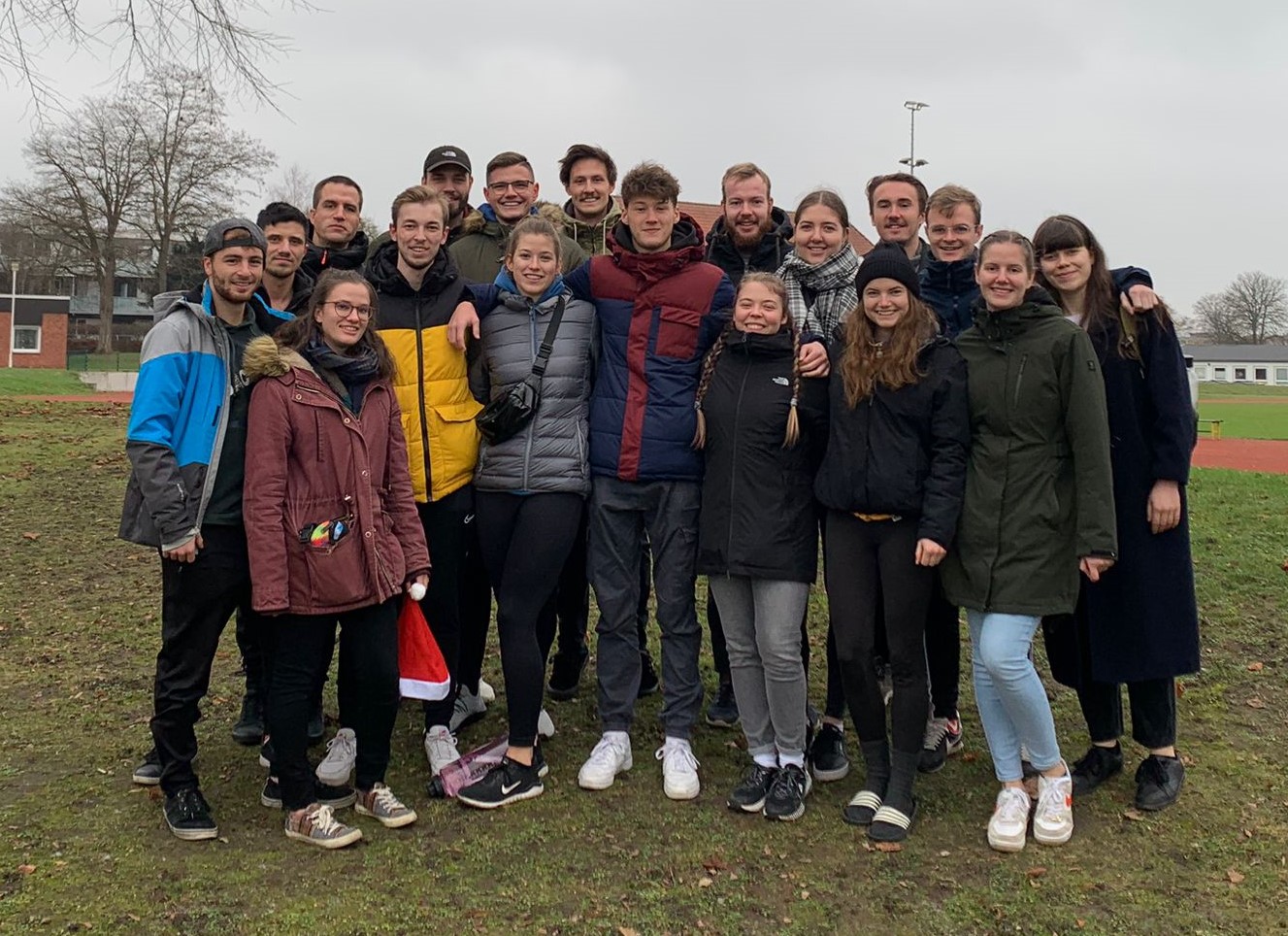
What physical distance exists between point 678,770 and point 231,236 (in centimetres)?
272

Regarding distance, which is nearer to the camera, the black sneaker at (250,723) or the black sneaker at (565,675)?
the black sneaker at (250,723)

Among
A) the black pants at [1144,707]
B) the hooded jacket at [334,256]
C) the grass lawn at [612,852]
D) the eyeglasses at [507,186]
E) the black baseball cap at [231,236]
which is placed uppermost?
the eyeglasses at [507,186]

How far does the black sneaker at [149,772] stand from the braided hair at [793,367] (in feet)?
8.52

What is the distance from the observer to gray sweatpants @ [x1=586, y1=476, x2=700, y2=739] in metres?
4.28

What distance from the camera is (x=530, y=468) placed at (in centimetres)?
423

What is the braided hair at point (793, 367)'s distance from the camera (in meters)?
4.04

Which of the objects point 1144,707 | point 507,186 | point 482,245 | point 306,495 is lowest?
point 1144,707

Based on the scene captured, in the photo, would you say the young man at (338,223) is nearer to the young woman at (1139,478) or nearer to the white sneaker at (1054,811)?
the young woman at (1139,478)

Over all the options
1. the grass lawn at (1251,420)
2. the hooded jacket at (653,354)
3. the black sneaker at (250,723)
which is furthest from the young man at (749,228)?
the grass lawn at (1251,420)

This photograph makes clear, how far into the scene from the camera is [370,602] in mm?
3826

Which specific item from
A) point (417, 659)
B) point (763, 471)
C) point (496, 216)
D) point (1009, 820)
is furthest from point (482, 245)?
point (1009, 820)

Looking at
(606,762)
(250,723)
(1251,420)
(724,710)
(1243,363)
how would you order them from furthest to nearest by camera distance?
(1243,363)
(1251,420)
(724,710)
(250,723)
(606,762)

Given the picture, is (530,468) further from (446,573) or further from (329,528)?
(329,528)

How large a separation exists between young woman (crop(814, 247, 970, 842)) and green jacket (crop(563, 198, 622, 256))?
71.0 inches
